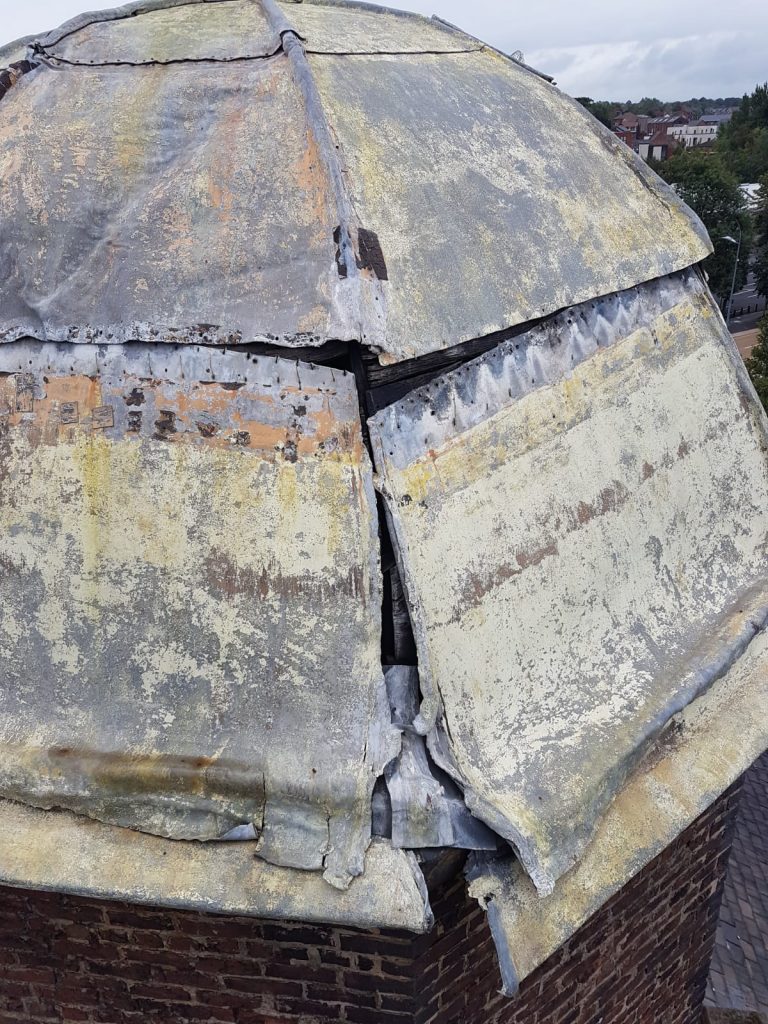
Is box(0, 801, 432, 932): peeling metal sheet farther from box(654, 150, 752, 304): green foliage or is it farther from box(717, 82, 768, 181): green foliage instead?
box(717, 82, 768, 181): green foliage

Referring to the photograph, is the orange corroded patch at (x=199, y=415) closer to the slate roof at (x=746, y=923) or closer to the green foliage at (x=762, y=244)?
the slate roof at (x=746, y=923)

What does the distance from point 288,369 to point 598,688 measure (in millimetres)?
1362

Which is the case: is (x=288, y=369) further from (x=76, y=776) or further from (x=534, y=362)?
(x=76, y=776)

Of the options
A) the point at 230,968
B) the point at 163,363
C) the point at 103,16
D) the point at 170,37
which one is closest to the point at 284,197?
the point at 163,363

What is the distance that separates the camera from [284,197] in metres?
2.35

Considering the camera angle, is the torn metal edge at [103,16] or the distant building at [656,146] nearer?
the torn metal edge at [103,16]

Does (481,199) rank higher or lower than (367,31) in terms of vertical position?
lower

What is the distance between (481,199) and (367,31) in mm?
1154

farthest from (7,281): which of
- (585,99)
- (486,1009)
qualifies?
(585,99)

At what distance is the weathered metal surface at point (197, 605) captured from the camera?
2072 millimetres

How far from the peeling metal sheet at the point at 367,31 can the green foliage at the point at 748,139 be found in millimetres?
48462

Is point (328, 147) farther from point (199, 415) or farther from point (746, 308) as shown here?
point (746, 308)

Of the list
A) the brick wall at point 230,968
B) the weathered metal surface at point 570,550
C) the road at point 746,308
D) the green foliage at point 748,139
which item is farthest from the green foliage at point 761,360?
the green foliage at point 748,139

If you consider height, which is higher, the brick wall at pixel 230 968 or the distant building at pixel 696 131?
the distant building at pixel 696 131
